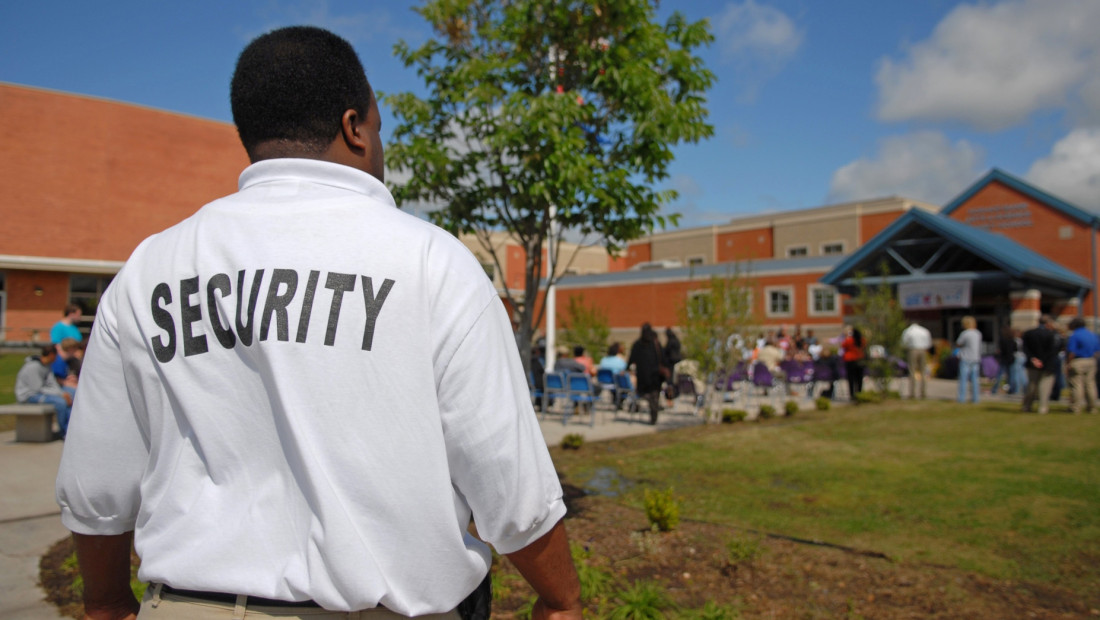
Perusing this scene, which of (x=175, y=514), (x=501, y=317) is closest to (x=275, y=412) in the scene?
(x=175, y=514)

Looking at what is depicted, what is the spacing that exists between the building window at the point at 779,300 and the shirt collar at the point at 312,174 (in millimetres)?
33269

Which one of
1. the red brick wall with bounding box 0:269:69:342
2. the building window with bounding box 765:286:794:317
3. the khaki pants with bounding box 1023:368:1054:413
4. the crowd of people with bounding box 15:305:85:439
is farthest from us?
the building window with bounding box 765:286:794:317

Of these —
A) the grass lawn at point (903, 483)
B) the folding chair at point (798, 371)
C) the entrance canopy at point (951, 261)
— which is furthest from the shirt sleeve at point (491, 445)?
the entrance canopy at point (951, 261)

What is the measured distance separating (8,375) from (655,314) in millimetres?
26908

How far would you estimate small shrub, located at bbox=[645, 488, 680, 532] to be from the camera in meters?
4.98

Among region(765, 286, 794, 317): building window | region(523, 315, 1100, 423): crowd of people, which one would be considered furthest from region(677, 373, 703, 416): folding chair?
region(765, 286, 794, 317): building window

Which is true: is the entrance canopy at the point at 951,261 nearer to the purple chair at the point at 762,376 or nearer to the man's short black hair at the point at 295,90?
the purple chair at the point at 762,376

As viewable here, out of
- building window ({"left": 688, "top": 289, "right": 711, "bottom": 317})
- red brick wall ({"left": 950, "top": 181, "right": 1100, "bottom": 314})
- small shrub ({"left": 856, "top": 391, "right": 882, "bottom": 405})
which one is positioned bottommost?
small shrub ({"left": 856, "top": 391, "right": 882, "bottom": 405})

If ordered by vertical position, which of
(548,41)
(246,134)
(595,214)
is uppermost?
(548,41)

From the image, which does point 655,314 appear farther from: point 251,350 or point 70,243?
point 251,350

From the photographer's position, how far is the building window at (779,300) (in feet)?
108

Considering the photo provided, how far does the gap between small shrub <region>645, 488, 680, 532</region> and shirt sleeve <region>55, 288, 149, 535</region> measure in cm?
408

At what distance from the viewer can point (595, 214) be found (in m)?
5.32

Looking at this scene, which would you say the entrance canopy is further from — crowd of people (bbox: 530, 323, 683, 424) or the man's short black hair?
the man's short black hair
